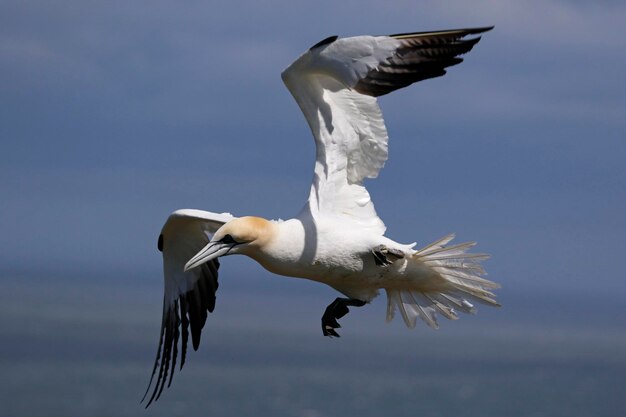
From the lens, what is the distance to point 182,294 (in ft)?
39.2

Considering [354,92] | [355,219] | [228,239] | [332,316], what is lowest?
Answer: [332,316]

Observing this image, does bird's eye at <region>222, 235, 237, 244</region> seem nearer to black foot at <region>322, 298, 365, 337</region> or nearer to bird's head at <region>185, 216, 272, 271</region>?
bird's head at <region>185, 216, 272, 271</region>

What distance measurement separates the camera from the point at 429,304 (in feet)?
33.7

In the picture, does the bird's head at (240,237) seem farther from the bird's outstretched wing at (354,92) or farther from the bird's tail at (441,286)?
the bird's tail at (441,286)

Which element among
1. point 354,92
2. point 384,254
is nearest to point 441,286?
point 384,254

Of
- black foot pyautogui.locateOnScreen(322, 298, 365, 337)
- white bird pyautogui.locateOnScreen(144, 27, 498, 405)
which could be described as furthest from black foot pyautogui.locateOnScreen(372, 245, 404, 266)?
black foot pyautogui.locateOnScreen(322, 298, 365, 337)

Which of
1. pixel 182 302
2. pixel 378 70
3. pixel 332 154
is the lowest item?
pixel 182 302

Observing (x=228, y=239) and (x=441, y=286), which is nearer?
(x=228, y=239)

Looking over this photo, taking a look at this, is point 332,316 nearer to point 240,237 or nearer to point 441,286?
point 441,286

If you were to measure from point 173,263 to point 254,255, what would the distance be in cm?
233

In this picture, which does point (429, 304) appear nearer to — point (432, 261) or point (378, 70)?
point (432, 261)

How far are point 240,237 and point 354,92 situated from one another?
150 centimetres

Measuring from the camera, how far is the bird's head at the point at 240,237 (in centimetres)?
948

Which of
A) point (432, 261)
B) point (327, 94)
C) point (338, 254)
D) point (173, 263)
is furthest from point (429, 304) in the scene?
point (173, 263)
